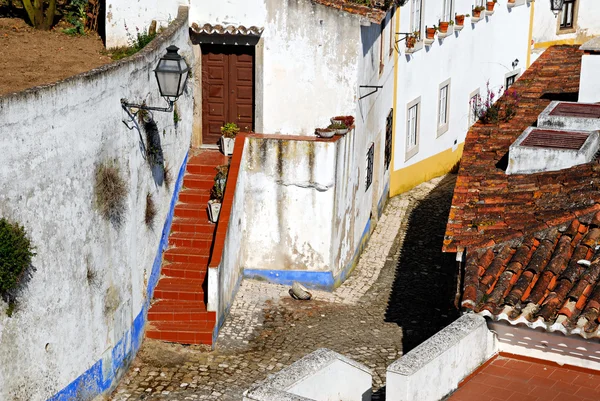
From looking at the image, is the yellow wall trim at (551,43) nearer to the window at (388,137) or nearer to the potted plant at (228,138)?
the window at (388,137)

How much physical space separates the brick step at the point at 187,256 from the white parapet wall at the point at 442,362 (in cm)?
669

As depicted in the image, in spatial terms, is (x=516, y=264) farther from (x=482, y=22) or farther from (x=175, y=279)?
(x=482, y=22)

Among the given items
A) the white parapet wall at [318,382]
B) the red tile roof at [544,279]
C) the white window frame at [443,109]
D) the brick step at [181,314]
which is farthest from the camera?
the white window frame at [443,109]

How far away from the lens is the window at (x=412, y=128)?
2319cm

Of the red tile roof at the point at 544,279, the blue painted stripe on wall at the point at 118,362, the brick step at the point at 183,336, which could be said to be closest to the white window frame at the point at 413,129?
the blue painted stripe on wall at the point at 118,362

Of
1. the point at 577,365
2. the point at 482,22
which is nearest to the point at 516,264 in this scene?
the point at 577,365

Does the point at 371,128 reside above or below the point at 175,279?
above

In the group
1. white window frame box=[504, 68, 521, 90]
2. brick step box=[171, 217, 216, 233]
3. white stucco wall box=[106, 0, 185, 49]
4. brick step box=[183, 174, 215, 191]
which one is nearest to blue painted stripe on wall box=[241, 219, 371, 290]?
brick step box=[171, 217, 216, 233]

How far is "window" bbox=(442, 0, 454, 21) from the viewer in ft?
77.7

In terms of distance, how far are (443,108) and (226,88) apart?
303 inches

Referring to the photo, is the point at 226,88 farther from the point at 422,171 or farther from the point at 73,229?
the point at 422,171

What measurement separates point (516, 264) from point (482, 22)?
1543 cm

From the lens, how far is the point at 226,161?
717 inches

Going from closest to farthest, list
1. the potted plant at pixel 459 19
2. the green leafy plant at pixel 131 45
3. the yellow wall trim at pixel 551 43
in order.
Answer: the green leafy plant at pixel 131 45 → the potted plant at pixel 459 19 → the yellow wall trim at pixel 551 43
